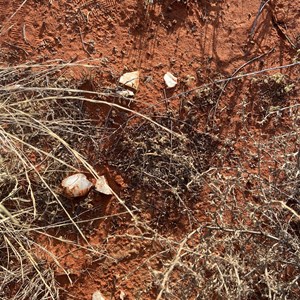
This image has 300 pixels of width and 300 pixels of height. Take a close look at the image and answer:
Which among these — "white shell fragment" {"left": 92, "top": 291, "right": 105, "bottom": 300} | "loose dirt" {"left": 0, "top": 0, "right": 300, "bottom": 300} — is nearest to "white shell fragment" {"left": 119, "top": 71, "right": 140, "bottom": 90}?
"loose dirt" {"left": 0, "top": 0, "right": 300, "bottom": 300}

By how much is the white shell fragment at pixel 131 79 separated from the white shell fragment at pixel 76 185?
0.43 metres

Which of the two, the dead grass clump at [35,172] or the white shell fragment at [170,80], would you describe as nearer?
the dead grass clump at [35,172]

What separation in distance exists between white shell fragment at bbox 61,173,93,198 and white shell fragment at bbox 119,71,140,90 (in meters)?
0.43

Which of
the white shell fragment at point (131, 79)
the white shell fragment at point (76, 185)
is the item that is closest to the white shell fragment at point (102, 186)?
the white shell fragment at point (76, 185)

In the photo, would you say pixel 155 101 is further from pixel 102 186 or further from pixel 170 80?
pixel 102 186

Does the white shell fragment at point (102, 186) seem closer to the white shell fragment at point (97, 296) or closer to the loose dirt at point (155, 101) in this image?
the loose dirt at point (155, 101)

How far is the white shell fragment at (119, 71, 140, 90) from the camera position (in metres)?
2.17

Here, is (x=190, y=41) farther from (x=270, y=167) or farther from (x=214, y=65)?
(x=270, y=167)

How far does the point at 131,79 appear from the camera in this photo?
218cm

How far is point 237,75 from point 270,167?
1.37ft

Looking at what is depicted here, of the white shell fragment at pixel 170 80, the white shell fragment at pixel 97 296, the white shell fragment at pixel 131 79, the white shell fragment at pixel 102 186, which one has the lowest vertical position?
the white shell fragment at pixel 97 296

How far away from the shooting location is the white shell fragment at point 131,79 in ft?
7.13

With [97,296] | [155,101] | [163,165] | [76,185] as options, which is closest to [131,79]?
[155,101]

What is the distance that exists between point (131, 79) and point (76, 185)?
500 mm
